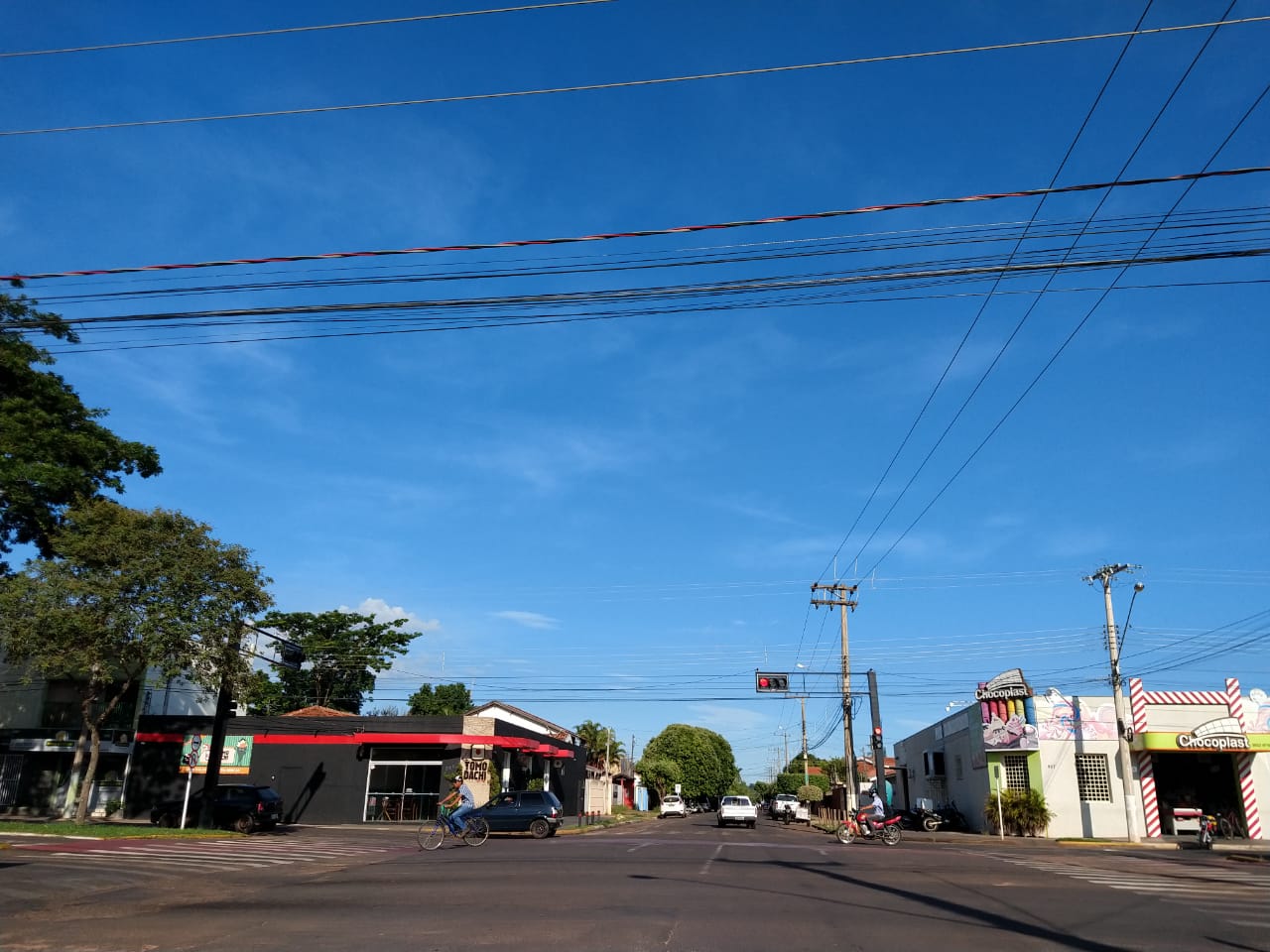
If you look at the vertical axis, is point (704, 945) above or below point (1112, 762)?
below

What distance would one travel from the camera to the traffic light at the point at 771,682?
45969 millimetres

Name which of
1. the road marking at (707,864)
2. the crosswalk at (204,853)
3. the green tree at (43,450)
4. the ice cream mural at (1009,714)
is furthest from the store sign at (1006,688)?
the green tree at (43,450)

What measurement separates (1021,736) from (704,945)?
33.3 m

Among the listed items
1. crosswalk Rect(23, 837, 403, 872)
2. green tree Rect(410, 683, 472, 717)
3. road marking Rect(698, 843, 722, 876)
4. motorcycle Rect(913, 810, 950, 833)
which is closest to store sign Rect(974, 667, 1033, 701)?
motorcycle Rect(913, 810, 950, 833)

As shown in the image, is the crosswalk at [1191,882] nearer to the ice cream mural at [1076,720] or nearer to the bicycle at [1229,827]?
the ice cream mural at [1076,720]

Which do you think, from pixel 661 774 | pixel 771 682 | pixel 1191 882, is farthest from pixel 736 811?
pixel 661 774

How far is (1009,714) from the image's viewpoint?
127ft

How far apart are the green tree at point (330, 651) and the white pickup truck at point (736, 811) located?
105ft

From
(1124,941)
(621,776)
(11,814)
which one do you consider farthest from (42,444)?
(621,776)

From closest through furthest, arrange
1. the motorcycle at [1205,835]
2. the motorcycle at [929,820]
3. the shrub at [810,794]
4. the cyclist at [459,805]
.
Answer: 1. the cyclist at [459,805]
2. the motorcycle at [1205,835]
3. the motorcycle at [929,820]
4. the shrub at [810,794]

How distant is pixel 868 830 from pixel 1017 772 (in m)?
13.2

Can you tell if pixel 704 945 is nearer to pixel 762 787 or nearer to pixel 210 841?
pixel 210 841

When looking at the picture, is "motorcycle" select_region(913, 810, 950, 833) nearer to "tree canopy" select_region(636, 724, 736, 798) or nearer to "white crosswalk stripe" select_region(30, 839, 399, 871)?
"white crosswalk stripe" select_region(30, 839, 399, 871)

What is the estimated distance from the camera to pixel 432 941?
942 centimetres
